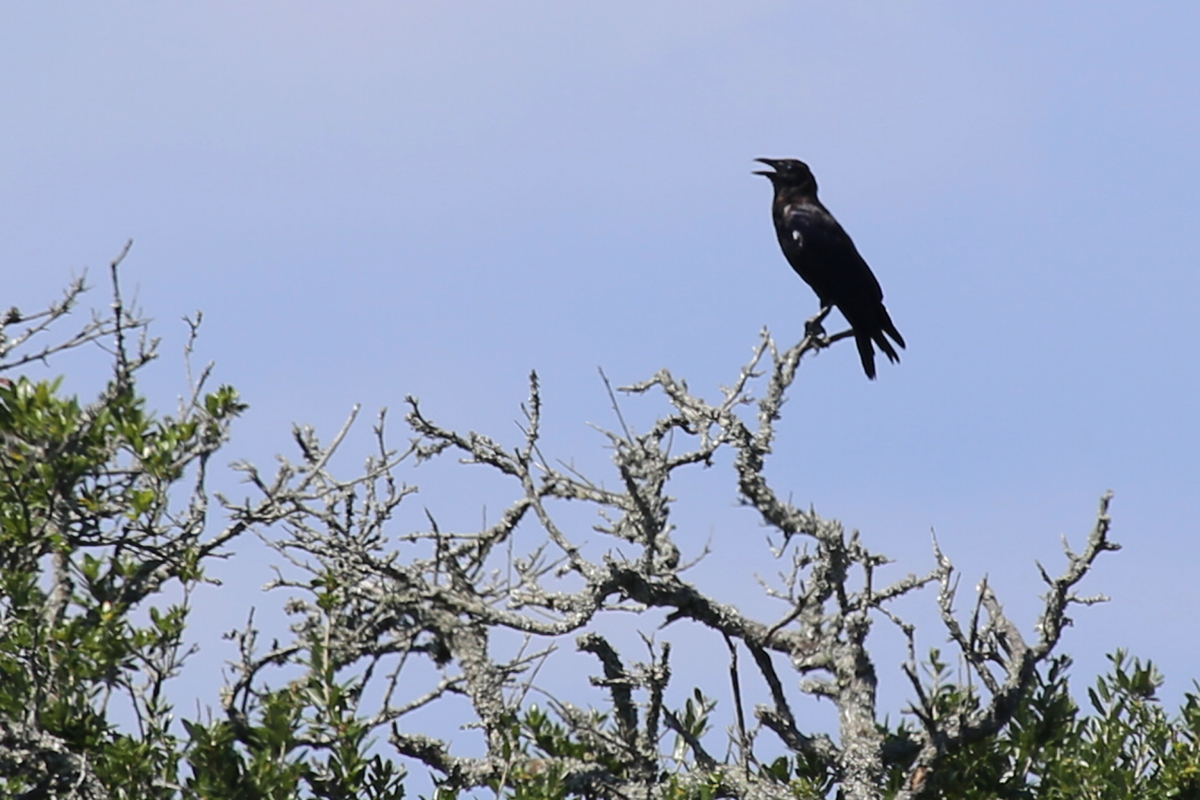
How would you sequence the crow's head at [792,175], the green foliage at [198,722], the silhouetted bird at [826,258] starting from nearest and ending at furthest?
the green foliage at [198,722]
the silhouetted bird at [826,258]
the crow's head at [792,175]

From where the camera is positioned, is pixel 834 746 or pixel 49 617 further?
pixel 834 746

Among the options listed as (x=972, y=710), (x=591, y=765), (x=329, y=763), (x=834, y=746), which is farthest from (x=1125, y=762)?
(x=329, y=763)

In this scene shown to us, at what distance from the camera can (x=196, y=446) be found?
6.16m

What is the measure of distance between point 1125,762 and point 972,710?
3.78 ft

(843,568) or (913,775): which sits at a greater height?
(843,568)

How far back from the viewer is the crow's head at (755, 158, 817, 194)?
41.9 feet

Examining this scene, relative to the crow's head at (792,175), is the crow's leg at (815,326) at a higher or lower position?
lower

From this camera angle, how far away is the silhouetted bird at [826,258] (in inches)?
444

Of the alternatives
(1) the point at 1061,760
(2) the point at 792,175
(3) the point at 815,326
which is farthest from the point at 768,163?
(1) the point at 1061,760

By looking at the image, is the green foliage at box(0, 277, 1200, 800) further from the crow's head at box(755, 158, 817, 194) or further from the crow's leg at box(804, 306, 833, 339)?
the crow's head at box(755, 158, 817, 194)

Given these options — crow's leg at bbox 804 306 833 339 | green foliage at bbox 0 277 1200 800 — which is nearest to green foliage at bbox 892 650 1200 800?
green foliage at bbox 0 277 1200 800

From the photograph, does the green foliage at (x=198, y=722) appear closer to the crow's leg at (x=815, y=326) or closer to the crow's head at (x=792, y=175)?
the crow's leg at (x=815, y=326)

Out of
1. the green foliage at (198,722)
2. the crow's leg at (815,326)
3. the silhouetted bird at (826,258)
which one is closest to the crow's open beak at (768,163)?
the silhouetted bird at (826,258)

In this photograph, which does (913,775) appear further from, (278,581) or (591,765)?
(278,581)
